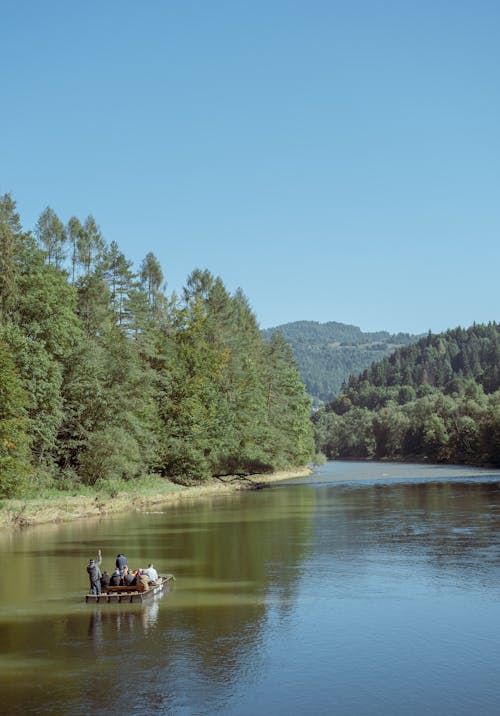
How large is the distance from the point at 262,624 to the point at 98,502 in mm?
40282

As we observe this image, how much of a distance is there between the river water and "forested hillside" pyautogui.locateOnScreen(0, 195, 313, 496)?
12.5 metres

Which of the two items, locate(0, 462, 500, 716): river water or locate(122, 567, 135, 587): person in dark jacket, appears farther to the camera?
locate(122, 567, 135, 587): person in dark jacket

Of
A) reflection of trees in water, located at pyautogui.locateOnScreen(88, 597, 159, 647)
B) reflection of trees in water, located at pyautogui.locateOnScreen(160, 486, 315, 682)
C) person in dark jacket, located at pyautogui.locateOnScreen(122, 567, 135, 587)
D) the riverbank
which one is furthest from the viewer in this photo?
the riverbank

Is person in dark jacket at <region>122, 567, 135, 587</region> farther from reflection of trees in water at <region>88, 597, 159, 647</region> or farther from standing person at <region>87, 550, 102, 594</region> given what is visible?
reflection of trees in water at <region>88, 597, 159, 647</region>

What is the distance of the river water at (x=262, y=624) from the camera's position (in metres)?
20.9

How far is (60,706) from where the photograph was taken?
20.0 meters

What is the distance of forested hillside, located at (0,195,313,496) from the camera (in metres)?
61.9

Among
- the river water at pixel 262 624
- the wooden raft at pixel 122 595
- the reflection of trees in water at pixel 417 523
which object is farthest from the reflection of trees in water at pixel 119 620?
the reflection of trees in water at pixel 417 523

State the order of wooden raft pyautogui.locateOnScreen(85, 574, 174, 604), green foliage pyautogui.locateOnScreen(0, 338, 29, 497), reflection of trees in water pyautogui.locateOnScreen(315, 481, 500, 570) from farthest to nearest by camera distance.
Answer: green foliage pyautogui.locateOnScreen(0, 338, 29, 497), reflection of trees in water pyautogui.locateOnScreen(315, 481, 500, 570), wooden raft pyautogui.locateOnScreen(85, 574, 174, 604)

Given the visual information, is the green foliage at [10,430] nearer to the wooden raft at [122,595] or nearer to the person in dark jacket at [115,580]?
the person in dark jacket at [115,580]

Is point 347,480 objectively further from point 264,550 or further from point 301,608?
point 301,608

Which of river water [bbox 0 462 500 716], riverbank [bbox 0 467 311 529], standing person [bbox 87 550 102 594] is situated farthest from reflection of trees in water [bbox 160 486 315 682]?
riverbank [bbox 0 467 311 529]

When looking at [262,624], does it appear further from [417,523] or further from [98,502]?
[98,502]

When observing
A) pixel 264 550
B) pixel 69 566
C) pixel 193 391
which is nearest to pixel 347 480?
pixel 193 391
